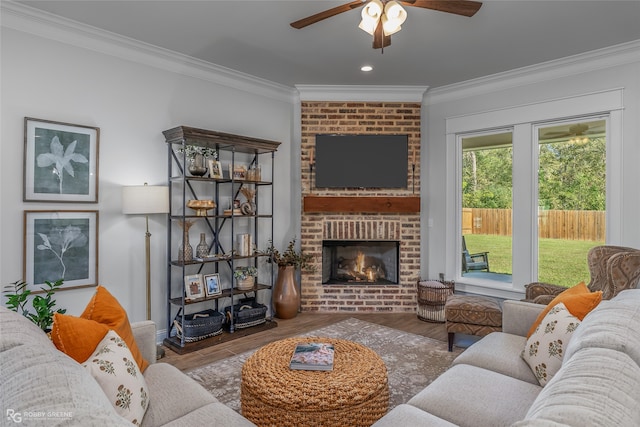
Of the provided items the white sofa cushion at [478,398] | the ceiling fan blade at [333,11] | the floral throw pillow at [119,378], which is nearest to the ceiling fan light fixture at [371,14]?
the ceiling fan blade at [333,11]

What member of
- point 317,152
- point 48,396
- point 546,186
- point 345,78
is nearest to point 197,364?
point 48,396

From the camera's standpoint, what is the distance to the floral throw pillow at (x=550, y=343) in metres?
1.73

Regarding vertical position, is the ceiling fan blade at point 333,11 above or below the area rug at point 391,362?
above

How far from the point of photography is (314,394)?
5.48 feet

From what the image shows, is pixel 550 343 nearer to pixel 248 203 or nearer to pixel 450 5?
pixel 450 5

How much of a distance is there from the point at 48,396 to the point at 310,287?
3.79 metres

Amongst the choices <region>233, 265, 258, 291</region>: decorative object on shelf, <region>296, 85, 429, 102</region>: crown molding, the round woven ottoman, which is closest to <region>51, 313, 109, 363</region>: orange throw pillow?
the round woven ottoman

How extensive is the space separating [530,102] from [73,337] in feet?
14.4

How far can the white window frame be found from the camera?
3457 mm

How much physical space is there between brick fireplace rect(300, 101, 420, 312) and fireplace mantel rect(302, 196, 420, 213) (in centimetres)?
7

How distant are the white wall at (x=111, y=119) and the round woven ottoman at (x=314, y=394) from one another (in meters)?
1.93

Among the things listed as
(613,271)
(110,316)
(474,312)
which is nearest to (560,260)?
(613,271)

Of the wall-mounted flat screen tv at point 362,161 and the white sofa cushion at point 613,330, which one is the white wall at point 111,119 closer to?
the wall-mounted flat screen tv at point 362,161

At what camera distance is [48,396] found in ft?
2.58
